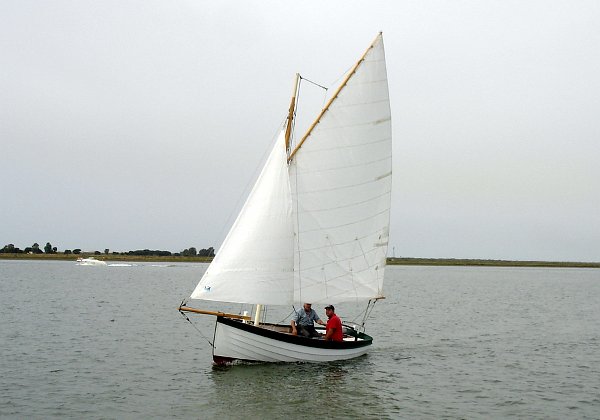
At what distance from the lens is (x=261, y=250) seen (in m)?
22.2

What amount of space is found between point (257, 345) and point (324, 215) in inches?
230

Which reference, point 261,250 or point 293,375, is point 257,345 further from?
point 261,250

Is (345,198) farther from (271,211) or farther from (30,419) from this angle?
(30,419)

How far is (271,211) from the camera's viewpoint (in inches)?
883

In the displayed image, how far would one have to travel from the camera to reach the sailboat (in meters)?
22.1

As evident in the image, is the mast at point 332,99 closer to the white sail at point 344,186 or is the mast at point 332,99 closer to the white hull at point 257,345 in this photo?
the white sail at point 344,186

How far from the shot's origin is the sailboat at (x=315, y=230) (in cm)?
2206

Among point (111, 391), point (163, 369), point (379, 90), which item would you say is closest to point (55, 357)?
point (163, 369)

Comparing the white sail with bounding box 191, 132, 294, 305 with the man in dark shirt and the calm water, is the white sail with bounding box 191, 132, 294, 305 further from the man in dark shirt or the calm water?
the calm water

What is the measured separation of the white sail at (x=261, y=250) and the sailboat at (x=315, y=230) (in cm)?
4


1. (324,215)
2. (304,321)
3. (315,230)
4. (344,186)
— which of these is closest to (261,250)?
(315,230)

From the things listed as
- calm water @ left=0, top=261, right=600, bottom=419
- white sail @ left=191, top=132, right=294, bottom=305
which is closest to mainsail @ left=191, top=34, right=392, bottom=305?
white sail @ left=191, top=132, right=294, bottom=305

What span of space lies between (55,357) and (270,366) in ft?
32.1

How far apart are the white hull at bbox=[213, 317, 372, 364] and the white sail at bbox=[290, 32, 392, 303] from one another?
2.31 metres
